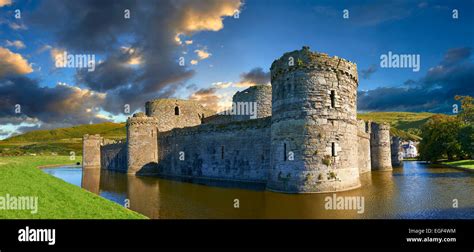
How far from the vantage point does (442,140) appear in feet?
152

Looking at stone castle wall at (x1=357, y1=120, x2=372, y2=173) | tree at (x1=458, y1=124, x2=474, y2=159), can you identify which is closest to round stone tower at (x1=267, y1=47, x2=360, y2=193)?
stone castle wall at (x1=357, y1=120, x2=372, y2=173)

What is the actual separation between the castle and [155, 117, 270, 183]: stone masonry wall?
8 centimetres

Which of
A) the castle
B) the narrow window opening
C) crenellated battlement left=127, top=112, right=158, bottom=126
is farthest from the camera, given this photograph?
crenellated battlement left=127, top=112, right=158, bottom=126

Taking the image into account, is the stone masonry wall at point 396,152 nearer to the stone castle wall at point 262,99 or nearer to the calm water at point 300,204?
the stone castle wall at point 262,99

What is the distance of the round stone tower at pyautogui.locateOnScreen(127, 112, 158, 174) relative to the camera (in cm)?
3612

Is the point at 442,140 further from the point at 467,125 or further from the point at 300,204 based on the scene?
the point at 300,204

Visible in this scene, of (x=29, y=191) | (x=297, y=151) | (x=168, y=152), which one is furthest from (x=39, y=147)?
(x=297, y=151)

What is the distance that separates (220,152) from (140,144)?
13.4 meters

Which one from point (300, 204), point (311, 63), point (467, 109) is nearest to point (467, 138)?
point (467, 109)

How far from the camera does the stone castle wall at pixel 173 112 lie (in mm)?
38844

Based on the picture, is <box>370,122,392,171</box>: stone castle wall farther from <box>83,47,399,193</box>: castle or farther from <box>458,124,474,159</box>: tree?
<box>458,124,474,159</box>: tree

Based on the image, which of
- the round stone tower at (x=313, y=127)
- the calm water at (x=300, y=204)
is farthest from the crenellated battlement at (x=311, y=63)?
the calm water at (x=300, y=204)
